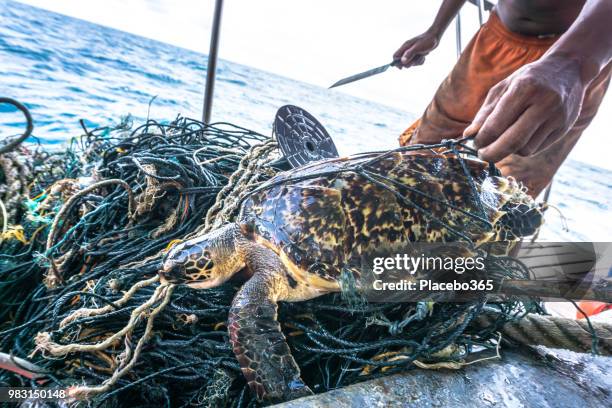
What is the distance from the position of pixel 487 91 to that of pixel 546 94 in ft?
4.43

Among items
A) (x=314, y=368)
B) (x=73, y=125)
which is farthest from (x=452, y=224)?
(x=73, y=125)

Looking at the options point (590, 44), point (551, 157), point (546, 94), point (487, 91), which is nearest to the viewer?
point (546, 94)

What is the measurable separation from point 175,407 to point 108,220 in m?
1.11

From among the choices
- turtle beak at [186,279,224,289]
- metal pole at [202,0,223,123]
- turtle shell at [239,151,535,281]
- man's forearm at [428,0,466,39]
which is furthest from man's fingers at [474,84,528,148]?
metal pole at [202,0,223,123]

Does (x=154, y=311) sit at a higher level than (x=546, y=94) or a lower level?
lower

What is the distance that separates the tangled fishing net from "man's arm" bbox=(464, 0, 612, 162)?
1.73ft

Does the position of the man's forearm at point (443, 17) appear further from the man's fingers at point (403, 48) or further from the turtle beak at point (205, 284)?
the turtle beak at point (205, 284)

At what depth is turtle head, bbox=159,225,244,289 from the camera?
1.22m

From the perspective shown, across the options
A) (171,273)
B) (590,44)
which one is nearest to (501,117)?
(590,44)

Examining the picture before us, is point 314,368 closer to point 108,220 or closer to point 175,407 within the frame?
point 175,407

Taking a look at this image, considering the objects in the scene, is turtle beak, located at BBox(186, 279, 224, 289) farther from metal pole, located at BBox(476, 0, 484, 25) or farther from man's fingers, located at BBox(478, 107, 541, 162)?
metal pole, located at BBox(476, 0, 484, 25)

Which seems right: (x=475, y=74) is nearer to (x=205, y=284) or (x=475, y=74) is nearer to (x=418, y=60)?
(x=418, y=60)

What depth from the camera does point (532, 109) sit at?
914mm

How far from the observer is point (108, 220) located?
1773mm
